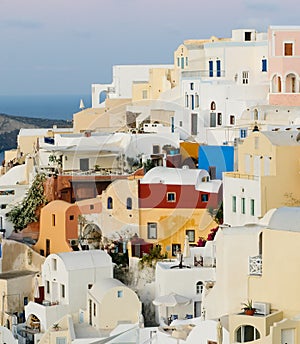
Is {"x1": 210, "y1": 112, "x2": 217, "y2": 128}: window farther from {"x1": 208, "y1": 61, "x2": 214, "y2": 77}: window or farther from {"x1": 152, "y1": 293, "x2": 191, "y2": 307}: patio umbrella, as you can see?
{"x1": 152, "y1": 293, "x2": 191, "y2": 307}: patio umbrella

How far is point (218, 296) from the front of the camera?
1997 centimetres

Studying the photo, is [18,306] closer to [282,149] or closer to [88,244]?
[88,244]

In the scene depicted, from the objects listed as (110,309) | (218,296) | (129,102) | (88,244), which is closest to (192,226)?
(88,244)

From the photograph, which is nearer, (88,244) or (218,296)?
(218,296)

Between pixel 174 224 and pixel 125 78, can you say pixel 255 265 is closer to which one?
pixel 174 224

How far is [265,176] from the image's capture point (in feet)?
75.3

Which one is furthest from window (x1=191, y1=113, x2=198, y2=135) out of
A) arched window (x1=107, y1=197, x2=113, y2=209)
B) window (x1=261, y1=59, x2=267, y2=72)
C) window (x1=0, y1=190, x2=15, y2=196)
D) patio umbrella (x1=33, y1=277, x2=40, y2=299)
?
patio umbrella (x1=33, y1=277, x2=40, y2=299)

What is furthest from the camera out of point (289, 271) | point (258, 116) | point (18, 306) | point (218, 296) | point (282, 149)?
point (258, 116)

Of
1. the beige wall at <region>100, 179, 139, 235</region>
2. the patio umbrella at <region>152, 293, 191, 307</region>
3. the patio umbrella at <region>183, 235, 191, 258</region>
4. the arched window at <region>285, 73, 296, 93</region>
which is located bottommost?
the patio umbrella at <region>152, 293, 191, 307</region>

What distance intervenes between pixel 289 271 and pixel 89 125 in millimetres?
21025

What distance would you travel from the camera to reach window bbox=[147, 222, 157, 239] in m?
27.6

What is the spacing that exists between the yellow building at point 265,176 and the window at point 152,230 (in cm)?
371

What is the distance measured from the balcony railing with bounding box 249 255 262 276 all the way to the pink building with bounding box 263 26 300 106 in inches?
521

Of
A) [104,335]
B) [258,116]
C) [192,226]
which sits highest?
[258,116]
